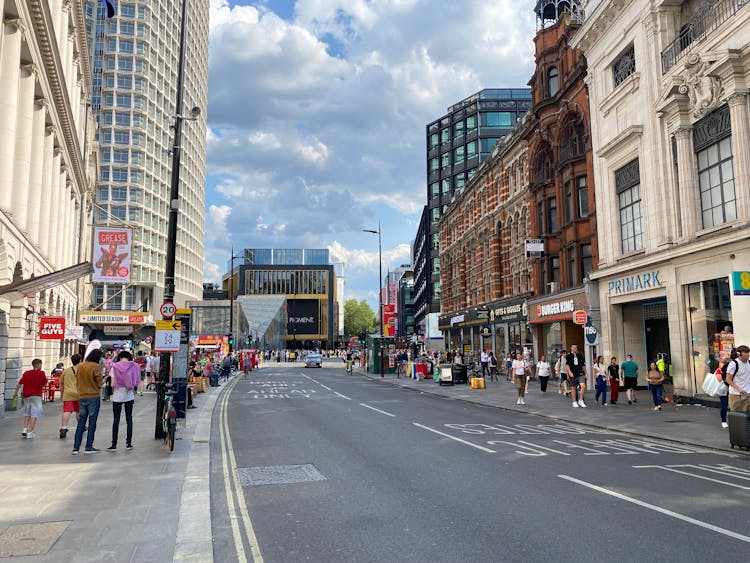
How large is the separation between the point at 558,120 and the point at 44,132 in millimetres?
25618

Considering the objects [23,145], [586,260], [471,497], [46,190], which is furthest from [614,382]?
[46,190]

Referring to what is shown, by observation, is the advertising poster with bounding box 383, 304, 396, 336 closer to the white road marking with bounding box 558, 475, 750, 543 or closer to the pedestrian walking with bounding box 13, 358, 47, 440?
the pedestrian walking with bounding box 13, 358, 47, 440

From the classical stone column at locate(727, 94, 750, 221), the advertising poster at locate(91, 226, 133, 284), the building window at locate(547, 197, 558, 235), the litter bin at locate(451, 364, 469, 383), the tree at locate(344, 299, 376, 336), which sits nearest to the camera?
the classical stone column at locate(727, 94, 750, 221)

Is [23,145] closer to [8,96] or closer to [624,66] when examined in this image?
[8,96]

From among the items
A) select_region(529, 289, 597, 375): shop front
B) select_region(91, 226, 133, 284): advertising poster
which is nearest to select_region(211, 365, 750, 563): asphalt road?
select_region(91, 226, 133, 284): advertising poster

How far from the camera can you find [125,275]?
2359cm

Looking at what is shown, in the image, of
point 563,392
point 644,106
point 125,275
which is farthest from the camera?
point 563,392

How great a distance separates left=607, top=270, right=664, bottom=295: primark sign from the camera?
21.4 meters

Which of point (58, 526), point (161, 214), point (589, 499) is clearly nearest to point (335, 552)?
point (58, 526)

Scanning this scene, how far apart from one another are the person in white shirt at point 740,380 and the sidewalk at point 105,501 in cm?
999

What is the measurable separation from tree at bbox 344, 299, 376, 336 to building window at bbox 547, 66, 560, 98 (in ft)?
495

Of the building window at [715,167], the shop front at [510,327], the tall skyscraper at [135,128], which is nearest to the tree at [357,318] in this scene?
the tall skyscraper at [135,128]

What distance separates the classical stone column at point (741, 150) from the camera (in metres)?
16.8

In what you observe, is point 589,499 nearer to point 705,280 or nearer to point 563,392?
point 705,280
